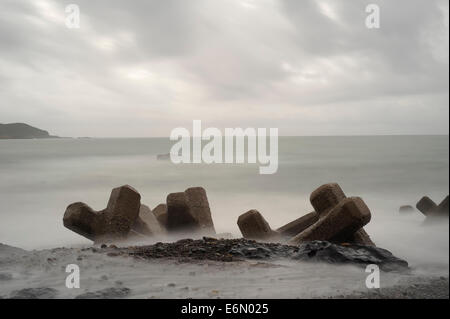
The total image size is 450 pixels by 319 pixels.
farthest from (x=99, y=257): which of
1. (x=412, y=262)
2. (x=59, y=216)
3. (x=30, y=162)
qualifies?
(x=30, y=162)

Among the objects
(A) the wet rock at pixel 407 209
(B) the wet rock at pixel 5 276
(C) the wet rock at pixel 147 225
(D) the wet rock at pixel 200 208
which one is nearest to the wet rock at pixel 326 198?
(D) the wet rock at pixel 200 208

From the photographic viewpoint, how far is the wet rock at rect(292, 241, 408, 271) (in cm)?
476

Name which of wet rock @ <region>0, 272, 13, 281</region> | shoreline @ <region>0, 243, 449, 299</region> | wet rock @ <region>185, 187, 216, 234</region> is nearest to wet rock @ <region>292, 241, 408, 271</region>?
shoreline @ <region>0, 243, 449, 299</region>

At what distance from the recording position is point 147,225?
6.90 m

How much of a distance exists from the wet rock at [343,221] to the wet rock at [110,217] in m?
2.55

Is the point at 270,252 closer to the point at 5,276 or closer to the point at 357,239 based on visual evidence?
the point at 357,239

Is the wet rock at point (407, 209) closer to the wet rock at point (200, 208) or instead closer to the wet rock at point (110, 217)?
the wet rock at point (200, 208)

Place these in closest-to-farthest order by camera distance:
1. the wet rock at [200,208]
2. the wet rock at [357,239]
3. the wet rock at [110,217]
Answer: the wet rock at [357,239] → the wet rock at [110,217] → the wet rock at [200,208]

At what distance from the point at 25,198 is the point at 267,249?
11.1m

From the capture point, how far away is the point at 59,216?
1113 centimetres

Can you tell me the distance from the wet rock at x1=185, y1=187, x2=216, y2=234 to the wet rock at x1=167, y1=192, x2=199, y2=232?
9cm

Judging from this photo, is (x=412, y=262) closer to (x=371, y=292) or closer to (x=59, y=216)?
(x=371, y=292)

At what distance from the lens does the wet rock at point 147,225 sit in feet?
22.5

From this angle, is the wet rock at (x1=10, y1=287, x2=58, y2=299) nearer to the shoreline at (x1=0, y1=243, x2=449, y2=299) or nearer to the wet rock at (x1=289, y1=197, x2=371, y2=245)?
the shoreline at (x1=0, y1=243, x2=449, y2=299)
